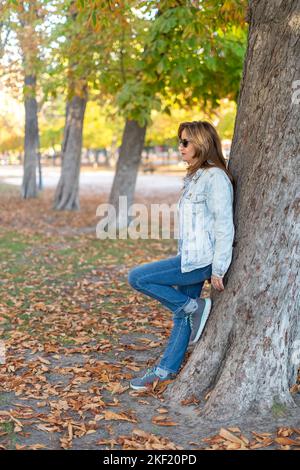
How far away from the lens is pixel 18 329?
22.2 feet

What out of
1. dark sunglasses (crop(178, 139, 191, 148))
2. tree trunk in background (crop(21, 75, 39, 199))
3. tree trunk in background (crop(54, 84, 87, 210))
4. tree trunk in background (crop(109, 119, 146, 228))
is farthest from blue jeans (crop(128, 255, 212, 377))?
tree trunk in background (crop(21, 75, 39, 199))

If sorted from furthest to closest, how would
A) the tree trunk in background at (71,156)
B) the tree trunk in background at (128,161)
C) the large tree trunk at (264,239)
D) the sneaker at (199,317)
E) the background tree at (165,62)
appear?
the tree trunk in background at (71,156) → the tree trunk in background at (128,161) → the background tree at (165,62) → the sneaker at (199,317) → the large tree trunk at (264,239)

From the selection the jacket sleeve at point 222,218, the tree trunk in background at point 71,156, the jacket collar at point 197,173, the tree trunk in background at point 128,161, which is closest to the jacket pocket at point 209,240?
the jacket sleeve at point 222,218

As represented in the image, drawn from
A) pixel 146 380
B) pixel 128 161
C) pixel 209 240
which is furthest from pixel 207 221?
pixel 128 161

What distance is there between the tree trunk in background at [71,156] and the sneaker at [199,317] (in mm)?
14573

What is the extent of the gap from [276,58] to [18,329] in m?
4.28

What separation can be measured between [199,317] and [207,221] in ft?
2.57

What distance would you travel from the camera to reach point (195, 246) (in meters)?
4.43

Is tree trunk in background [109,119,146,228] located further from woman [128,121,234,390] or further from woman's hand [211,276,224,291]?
woman's hand [211,276,224,291]

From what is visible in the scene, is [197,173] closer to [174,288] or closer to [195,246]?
[195,246]

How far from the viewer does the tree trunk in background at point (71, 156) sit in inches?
732

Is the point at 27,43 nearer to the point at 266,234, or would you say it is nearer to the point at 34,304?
the point at 34,304

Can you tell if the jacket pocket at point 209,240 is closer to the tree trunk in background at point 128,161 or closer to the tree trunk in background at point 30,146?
the tree trunk in background at point 128,161

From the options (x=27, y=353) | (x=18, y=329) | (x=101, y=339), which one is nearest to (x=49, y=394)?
(x=27, y=353)
